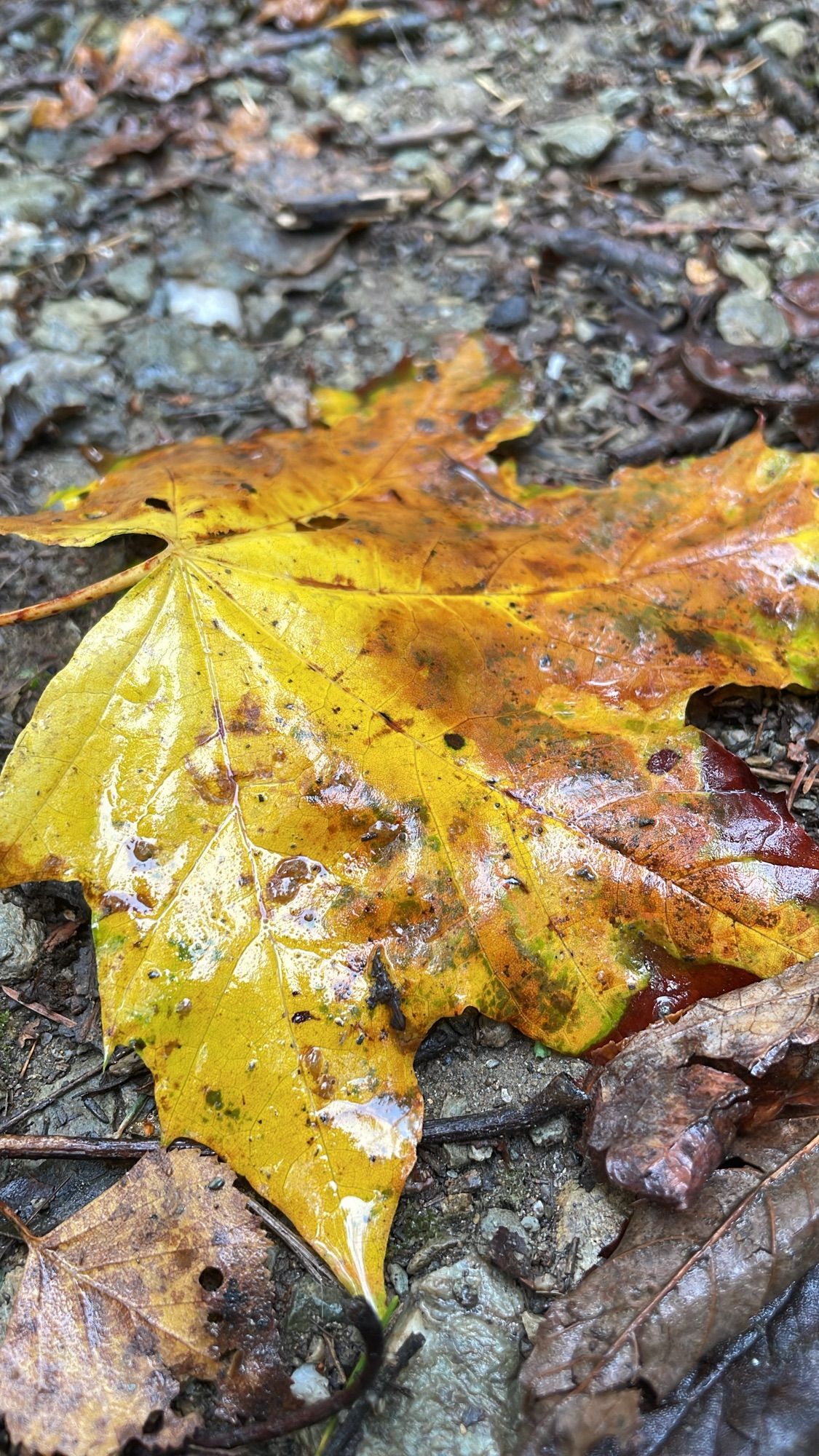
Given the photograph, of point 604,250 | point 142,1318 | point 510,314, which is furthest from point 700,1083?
point 604,250

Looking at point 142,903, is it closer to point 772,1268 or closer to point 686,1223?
point 686,1223

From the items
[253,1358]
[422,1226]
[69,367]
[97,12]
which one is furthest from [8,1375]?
[97,12]

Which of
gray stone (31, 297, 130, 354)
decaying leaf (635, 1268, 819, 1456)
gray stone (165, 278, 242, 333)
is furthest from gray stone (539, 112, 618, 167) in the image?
decaying leaf (635, 1268, 819, 1456)

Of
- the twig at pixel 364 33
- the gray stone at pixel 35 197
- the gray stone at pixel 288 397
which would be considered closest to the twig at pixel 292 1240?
the gray stone at pixel 288 397

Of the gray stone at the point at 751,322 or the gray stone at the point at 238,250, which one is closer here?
the gray stone at the point at 751,322

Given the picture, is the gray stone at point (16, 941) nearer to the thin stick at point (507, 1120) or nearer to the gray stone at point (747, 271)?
the thin stick at point (507, 1120)

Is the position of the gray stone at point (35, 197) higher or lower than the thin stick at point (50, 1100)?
higher

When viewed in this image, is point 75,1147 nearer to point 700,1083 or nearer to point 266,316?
point 700,1083
